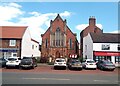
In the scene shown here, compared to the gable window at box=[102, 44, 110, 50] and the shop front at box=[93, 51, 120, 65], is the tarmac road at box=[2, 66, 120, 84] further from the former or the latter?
the gable window at box=[102, 44, 110, 50]

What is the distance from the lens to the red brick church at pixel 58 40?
67.6 metres

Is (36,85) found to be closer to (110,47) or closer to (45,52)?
(110,47)

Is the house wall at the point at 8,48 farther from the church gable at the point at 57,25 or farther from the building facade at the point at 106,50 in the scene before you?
the church gable at the point at 57,25

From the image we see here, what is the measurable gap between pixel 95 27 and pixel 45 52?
51.7ft

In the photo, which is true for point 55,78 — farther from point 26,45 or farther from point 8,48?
point 26,45

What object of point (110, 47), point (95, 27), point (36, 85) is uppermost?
point (95, 27)

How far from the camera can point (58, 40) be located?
6825cm

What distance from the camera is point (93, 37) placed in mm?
53125

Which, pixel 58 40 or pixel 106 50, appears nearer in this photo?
pixel 106 50

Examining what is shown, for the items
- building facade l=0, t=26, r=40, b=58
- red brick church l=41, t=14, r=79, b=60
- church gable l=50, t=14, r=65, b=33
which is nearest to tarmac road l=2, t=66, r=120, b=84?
building facade l=0, t=26, r=40, b=58

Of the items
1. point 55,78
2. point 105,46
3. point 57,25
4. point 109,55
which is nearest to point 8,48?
point 57,25

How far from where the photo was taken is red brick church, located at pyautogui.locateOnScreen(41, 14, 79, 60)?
222ft

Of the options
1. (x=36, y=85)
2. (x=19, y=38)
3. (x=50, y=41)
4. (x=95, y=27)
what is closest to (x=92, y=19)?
(x=95, y=27)

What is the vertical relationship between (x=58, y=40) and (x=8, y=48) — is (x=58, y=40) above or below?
above
